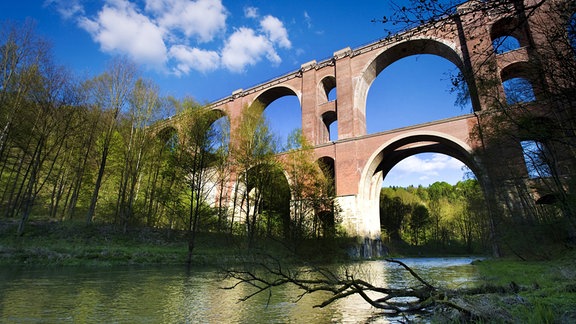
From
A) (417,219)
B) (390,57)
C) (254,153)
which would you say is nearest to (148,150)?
(254,153)

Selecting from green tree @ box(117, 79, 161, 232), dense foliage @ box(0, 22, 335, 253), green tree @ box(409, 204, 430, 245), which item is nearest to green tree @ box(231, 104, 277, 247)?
dense foliage @ box(0, 22, 335, 253)

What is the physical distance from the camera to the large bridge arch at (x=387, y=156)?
66.2ft

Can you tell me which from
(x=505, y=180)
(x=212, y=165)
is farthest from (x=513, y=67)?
(x=212, y=165)

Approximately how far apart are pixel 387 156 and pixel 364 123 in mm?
3372

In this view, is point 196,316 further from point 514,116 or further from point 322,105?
point 322,105

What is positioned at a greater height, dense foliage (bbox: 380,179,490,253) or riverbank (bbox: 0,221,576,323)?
dense foliage (bbox: 380,179,490,253)

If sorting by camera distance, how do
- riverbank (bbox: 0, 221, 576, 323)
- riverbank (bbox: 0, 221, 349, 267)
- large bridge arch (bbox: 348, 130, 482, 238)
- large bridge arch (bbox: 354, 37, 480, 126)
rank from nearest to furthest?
riverbank (bbox: 0, 221, 576, 323)
riverbank (bbox: 0, 221, 349, 267)
large bridge arch (bbox: 348, 130, 482, 238)
large bridge arch (bbox: 354, 37, 480, 126)

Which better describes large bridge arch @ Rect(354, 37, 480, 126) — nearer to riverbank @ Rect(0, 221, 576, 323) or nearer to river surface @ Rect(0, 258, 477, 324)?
riverbank @ Rect(0, 221, 576, 323)

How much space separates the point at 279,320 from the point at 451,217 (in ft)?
151

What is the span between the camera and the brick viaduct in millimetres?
19031

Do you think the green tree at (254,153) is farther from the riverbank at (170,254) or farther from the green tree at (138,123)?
the green tree at (138,123)

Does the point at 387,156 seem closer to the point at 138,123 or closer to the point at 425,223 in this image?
the point at 138,123

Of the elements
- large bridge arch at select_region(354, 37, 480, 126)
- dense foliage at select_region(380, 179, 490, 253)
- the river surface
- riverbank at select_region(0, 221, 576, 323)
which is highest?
large bridge arch at select_region(354, 37, 480, 126)

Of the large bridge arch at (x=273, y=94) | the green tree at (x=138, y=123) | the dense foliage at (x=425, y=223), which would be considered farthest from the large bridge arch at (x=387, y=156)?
the dense foliage at (x=425, y=223)
